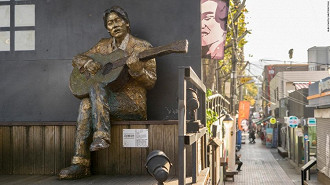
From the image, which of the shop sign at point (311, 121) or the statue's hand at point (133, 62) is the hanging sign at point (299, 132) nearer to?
the shop sign at point (311, 121)

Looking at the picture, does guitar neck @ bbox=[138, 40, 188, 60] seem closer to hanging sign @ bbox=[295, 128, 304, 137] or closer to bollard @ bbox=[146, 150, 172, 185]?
bollard @ bbox=[146, 150, 172, 185]

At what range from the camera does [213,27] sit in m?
9.84

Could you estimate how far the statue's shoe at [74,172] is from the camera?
5656mm

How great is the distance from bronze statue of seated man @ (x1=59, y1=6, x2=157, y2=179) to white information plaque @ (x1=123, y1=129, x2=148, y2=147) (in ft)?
0.88

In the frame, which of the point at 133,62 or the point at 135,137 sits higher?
the point at 133,62

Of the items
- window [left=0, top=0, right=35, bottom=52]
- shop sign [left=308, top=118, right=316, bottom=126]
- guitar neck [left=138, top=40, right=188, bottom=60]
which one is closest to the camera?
guitar neck [left=138, top=40, right=188, bottom=60]

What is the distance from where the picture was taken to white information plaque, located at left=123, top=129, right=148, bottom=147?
6078 mm

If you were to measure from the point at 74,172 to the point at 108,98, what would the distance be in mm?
1066

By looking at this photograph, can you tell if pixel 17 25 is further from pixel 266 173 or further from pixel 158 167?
pixel 266 173

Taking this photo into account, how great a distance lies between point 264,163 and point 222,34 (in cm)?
2187

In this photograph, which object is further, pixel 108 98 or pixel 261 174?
pixel 261 174

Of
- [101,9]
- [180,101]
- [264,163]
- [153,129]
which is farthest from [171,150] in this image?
[264,163]

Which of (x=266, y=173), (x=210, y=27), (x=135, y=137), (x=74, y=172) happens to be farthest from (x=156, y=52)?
Result: (x=266, y=173)

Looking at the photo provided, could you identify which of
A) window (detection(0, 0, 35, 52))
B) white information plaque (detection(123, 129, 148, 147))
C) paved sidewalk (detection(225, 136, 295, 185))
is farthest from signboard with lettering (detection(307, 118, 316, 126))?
white information plaque (detection(123, 129, 148, 147))
